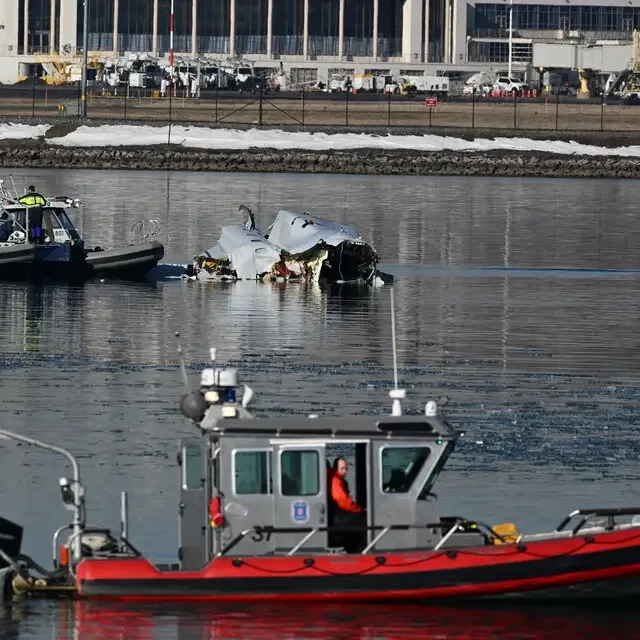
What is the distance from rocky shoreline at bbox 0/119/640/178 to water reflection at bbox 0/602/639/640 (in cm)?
11705

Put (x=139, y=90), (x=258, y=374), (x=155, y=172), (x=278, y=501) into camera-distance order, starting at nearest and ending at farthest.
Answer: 1. (x=278, y=501)
2. (x=258, y=374)
3. (x=155, y=172)
4. (x=139, y=90)

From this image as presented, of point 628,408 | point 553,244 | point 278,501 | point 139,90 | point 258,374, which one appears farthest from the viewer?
point 139,90

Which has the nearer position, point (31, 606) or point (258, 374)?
point (31, 606)

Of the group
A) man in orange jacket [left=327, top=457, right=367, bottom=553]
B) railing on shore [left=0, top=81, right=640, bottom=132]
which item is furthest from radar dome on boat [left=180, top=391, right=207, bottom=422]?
railing on shore [left=0, top=81, right=640, bottom=132]

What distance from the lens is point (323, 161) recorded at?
140500 mm

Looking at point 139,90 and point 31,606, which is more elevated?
point 139,90

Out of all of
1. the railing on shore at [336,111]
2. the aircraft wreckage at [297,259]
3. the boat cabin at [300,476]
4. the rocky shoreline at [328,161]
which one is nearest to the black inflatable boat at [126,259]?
the aircraft wreckage at [297,259]

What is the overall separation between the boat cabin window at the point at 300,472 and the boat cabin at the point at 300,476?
0.04ft

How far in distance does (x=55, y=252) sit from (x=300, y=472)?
3986 cm

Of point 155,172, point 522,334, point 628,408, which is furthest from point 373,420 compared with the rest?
point 155,172

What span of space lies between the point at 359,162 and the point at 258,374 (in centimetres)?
10074

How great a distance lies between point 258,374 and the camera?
40.7m

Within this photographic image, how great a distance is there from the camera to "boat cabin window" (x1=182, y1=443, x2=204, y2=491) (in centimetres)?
2248

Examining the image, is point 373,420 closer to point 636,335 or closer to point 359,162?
point 636,335
